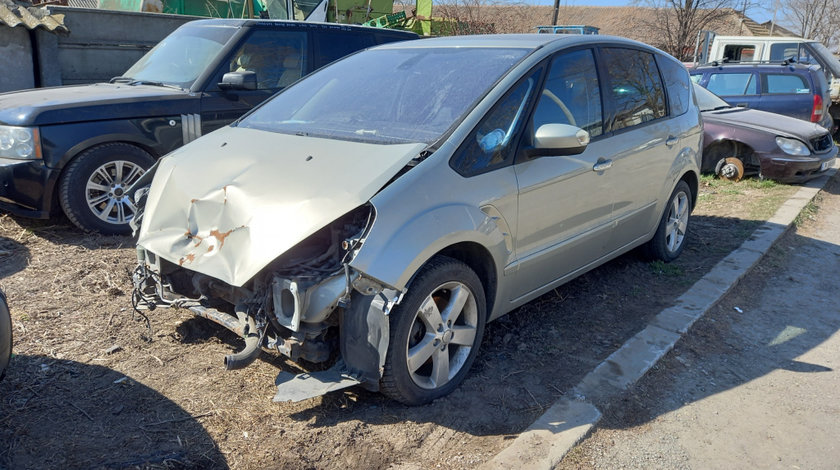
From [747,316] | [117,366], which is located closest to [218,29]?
[117,366]

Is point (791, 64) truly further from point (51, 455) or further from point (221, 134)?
point (51, 455)

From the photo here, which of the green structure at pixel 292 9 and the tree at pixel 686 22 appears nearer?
the green structure at pixel 292 9

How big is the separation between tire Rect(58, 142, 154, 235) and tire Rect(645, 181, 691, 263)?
14.6ft

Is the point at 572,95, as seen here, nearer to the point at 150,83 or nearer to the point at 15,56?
the point at 150,83

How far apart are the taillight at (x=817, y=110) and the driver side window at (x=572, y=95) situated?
8833 millimetres

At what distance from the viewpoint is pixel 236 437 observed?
9.91 feet

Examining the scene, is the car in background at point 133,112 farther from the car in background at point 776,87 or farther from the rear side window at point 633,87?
the car in background at point 776,87

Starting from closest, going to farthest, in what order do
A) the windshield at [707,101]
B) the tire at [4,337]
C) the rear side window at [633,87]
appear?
the tire at [4,337] < the rear side window at [633,87] < the windshield at [707,101]

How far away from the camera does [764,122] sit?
9.66m

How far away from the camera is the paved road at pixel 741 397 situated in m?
3.12

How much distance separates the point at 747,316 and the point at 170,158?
4.12m

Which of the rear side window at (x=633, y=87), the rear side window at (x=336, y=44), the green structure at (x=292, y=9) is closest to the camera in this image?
the rear side window at (x=633, y=87)

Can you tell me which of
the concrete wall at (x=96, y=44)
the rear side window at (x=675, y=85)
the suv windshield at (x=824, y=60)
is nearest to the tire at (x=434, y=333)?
the rear side window at (x=675, y=85)

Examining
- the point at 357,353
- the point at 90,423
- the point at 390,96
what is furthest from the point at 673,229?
the point at 90,423
